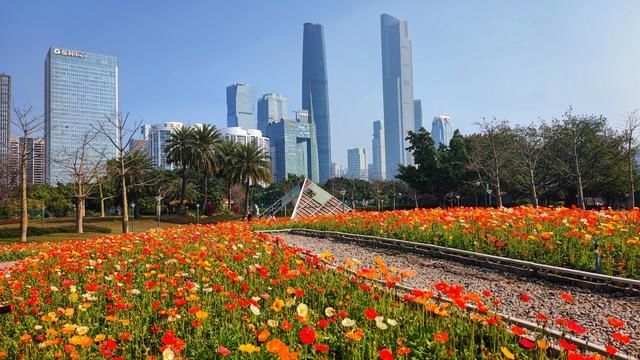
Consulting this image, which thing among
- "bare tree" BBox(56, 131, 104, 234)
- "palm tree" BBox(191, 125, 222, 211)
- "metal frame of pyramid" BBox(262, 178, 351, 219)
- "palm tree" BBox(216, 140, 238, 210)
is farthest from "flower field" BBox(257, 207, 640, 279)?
→ "palm tree" BBox(191, 125, 222, 211)

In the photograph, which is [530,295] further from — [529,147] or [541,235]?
[529,147]

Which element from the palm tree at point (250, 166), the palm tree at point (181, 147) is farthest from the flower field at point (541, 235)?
the palm tree at point (181, 147)

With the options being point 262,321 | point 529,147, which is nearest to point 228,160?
point 529,147

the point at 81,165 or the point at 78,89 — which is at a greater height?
the point at 78,89

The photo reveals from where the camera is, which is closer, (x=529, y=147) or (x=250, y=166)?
(x=529, y=147)

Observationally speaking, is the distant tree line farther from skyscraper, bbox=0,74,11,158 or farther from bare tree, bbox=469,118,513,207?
skyscraper, bbox=0,74,11,158

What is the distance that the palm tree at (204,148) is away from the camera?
50312 mm

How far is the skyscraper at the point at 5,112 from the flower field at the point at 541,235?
34171 mm

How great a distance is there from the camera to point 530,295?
7488mm

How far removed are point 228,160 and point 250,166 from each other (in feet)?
10.9

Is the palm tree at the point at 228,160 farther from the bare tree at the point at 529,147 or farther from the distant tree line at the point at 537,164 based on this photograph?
the bare tree at the point at 529,147

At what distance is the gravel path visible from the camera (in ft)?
19.6

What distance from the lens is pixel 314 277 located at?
6.79 m

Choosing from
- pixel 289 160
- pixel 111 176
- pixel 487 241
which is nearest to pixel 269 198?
pixel 111 176
